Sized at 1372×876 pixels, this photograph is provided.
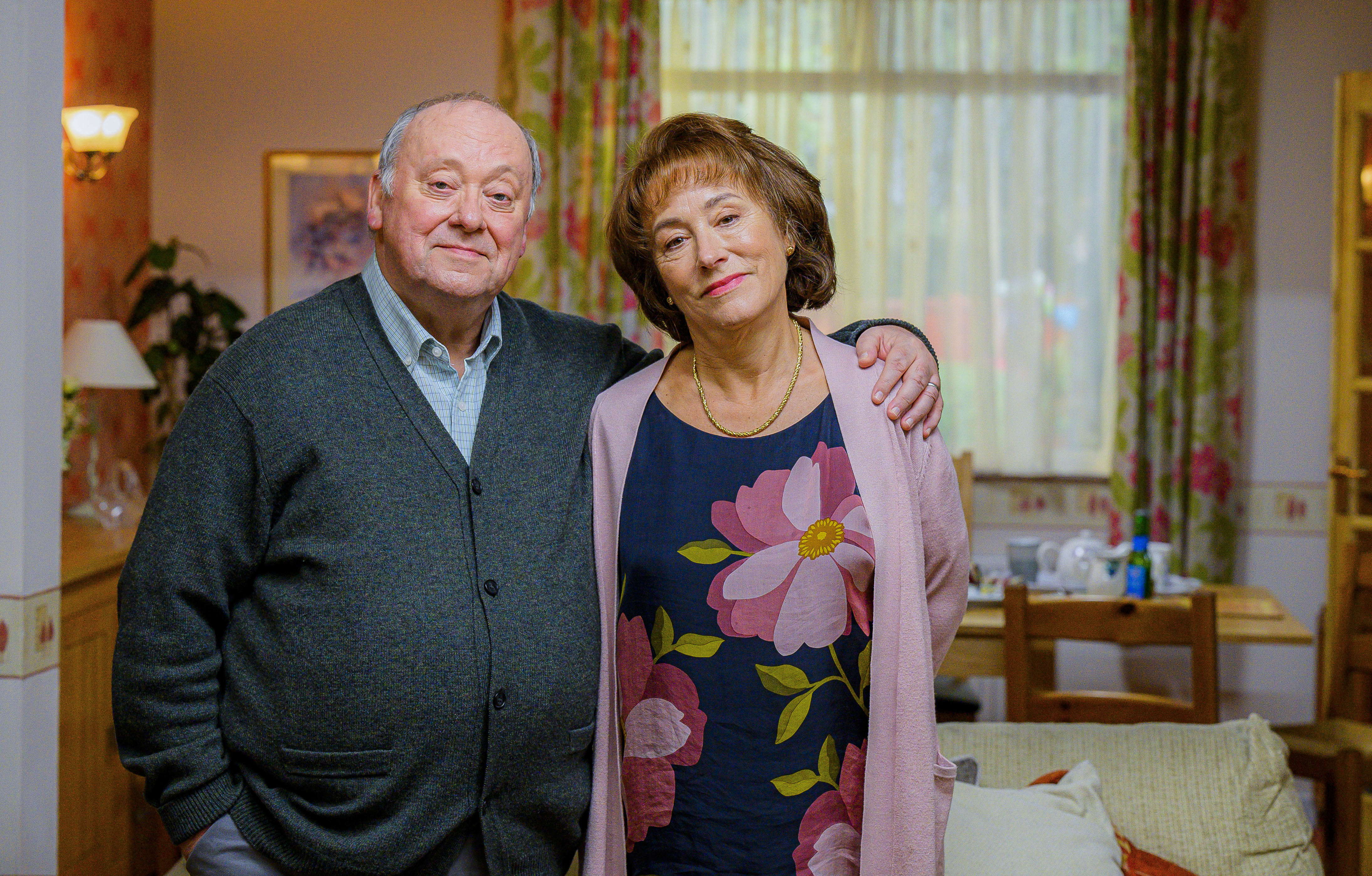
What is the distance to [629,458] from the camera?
145cm

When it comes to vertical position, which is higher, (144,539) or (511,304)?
(511,304)

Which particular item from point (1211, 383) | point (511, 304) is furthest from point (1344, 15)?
point (511, 304)

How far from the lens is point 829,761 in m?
1.36

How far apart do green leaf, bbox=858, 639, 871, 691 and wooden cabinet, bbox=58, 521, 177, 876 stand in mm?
2049

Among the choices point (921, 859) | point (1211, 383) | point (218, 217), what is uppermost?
point (218, 217)

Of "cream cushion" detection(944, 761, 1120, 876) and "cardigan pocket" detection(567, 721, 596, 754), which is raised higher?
"cardigan pocket" detection(567, 721, 596, 754)

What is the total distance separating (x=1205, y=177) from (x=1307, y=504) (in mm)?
1245

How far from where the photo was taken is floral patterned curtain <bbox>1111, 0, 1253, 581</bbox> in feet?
12.8

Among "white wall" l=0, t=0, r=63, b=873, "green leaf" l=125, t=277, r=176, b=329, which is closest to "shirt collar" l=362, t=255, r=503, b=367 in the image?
"white wall" l=0, t=0, r=63, b=873

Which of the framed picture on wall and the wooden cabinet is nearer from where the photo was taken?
the wooden cabinet

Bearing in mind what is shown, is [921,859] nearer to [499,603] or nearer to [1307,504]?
[499,603]

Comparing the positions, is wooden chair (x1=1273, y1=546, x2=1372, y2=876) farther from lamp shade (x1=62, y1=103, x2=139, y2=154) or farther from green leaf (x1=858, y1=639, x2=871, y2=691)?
lamp shade (x1=62, y1=103, x2=139, y2=154)

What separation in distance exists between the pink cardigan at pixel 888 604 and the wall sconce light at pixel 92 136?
2.93 metres

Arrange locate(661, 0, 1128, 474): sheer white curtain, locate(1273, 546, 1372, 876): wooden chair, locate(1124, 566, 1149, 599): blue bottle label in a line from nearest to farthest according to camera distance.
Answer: locate(1273, 546, 1372, 876): wooden chair < locate(1124, 566, 1149, 599): blue bottle label < locate(661, 0, 1128, 474): sheer white curtain
